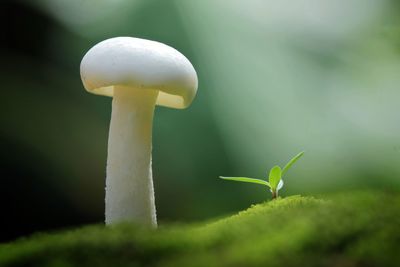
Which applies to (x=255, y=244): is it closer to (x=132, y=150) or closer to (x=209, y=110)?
(x=132, y=150)

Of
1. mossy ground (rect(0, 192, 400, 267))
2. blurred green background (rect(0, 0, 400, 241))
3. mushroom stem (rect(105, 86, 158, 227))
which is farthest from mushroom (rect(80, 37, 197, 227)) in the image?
blurred green background (rect(0, 0, 400, 241))

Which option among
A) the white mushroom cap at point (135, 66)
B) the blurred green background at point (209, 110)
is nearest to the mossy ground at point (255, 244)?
the white mushroom cap at point (135, 66)

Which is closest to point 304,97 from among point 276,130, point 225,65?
point 276,130

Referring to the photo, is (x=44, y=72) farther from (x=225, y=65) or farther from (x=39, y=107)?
(x=225, y=65)

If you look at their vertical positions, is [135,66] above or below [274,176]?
above

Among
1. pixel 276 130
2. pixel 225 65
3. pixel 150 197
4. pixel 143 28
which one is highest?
pixel 143 28

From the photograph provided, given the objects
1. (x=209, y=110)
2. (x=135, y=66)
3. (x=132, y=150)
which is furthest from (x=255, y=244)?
(x=209, y=110)
